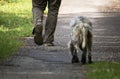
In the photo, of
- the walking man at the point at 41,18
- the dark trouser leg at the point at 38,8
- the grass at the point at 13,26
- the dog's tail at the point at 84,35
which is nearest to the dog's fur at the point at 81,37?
the dog's tail at the point at 84,35

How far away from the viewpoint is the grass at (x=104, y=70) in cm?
756

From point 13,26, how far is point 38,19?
5035 millimetres

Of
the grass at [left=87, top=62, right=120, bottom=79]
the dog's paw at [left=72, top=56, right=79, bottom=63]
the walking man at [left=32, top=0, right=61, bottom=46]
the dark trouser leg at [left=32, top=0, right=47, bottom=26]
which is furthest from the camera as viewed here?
the dark trouser leg at [left=32, top=0, right=47, bottom=26]

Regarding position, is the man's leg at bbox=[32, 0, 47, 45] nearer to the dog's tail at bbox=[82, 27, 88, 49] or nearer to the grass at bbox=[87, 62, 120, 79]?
the dog's tail at bbox=[82, 27, 88, 49]

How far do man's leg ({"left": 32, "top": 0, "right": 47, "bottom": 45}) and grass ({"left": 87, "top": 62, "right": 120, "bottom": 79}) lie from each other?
224cm

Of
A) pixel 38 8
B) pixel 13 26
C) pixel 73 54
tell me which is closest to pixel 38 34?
pixel 38 8

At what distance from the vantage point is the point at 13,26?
51.9 feet

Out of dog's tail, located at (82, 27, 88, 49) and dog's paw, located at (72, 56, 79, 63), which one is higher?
dog's tail, located at (82, 27, 88, 49)

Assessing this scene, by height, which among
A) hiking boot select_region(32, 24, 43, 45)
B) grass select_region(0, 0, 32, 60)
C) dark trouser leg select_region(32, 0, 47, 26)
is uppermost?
dark trouser leg select_region(32, 0, 47, 26)

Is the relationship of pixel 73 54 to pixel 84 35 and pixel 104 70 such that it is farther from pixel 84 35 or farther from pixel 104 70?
pixel 104 70

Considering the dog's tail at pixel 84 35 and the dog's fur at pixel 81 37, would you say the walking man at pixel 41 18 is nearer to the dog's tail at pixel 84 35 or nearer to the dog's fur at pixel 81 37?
the dog's fur at pixel 81 37

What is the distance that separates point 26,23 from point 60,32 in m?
2.50

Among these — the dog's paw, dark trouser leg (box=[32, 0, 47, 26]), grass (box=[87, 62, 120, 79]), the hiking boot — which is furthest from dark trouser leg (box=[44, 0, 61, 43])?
grass (box=[87, 62, 120, 79])

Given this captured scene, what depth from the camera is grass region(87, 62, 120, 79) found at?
7.56 meters
